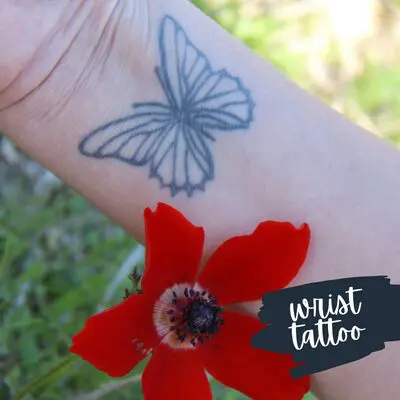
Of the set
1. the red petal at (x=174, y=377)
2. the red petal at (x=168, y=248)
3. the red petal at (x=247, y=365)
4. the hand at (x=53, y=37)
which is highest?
the hand at (x=53, y=37)

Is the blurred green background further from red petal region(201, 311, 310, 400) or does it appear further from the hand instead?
the hand

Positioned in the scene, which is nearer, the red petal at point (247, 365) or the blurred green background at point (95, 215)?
the red petal at point (247, 365)

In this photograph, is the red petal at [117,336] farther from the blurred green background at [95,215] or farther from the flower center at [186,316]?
the blurred green background at [95,215]

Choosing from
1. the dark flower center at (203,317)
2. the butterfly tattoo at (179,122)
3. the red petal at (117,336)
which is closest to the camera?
the red petal at (117,336)

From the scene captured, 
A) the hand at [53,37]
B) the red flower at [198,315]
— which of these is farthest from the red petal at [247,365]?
the hand at [53,37]

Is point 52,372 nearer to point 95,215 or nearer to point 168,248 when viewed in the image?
point 168,248

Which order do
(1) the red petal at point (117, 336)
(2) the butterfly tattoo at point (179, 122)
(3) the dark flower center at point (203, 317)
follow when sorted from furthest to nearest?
1. (2) the butterfly tattoo at point (179, 122)
2. (3) the dark flower center at point (203, 317)
3. (1) the red petal at point (117, 336)

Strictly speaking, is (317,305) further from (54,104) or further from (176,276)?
(54,104)
